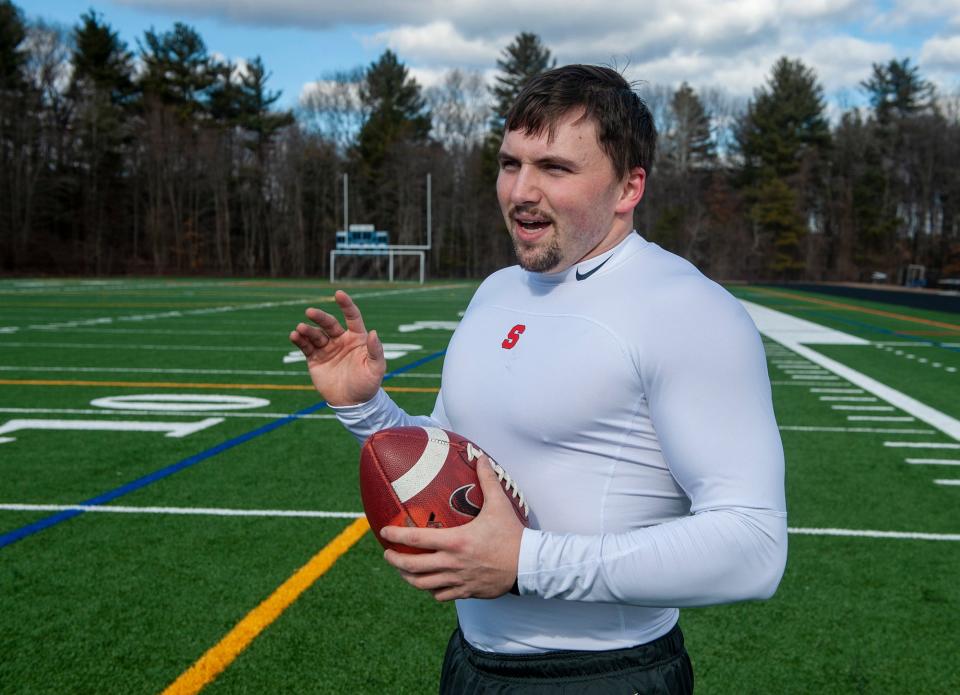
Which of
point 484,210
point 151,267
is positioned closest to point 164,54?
point 151,267

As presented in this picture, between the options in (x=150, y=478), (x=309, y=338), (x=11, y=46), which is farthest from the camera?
(x=11, y=46)

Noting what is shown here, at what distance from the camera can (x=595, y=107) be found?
1.55 metres

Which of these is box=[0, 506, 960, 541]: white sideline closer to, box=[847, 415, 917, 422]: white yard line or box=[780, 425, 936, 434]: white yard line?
box=[780, 425, 936, 434]: white yard line

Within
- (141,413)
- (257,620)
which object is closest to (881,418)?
(257,620)

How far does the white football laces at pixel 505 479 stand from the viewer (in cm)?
151

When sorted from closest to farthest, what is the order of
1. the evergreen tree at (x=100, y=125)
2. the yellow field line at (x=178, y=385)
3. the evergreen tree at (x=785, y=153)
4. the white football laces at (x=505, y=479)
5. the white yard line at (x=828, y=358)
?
the white football laces at (x=505, y=479), the white yard line at (x=828, y=358), the yellow field line at (x=178, y=385), the evergreen tree at (x=100, y=125), the evergreen tree at (x=785, y=153)

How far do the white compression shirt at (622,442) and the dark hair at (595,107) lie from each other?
0.18 metres

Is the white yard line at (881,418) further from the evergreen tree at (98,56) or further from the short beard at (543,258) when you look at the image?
the evergreen tree at (98,56)

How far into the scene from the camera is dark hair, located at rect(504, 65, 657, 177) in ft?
5.09

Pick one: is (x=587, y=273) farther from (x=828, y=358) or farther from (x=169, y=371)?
(x=828, y=358)

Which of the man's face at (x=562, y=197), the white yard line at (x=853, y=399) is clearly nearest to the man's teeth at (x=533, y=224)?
the man's face at (x=562, y=197)

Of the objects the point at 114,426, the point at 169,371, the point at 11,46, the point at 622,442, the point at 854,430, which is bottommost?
the point at 169,371

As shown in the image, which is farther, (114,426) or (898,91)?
(898,91)

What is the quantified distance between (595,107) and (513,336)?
1.40 ft
